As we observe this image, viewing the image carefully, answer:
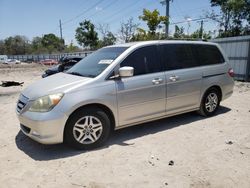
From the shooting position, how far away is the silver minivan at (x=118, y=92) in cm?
399

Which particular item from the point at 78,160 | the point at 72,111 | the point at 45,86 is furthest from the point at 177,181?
the point at 45,86

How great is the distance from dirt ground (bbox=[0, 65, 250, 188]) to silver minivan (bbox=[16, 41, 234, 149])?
32 centimetres

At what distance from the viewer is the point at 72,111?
400cm

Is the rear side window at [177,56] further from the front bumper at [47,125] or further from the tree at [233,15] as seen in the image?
the tree at [233,15]

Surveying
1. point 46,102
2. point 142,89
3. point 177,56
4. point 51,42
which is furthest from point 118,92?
point 51,42

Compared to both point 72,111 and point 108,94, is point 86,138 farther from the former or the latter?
point 108,94

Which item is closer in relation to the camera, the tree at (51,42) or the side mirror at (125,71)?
the side mirror at (125,71)

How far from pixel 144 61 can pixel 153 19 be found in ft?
68.0

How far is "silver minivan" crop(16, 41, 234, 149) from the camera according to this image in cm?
399

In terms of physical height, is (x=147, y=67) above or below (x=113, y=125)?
above

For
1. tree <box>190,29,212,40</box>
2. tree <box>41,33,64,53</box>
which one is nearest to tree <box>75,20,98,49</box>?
tree <box>190,29,212,40</box>

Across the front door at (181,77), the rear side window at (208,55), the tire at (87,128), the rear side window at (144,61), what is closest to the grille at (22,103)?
the tire at (87,128)

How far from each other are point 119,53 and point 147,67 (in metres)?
0.59

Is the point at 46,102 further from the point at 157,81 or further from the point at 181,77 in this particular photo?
the point at 181,77
